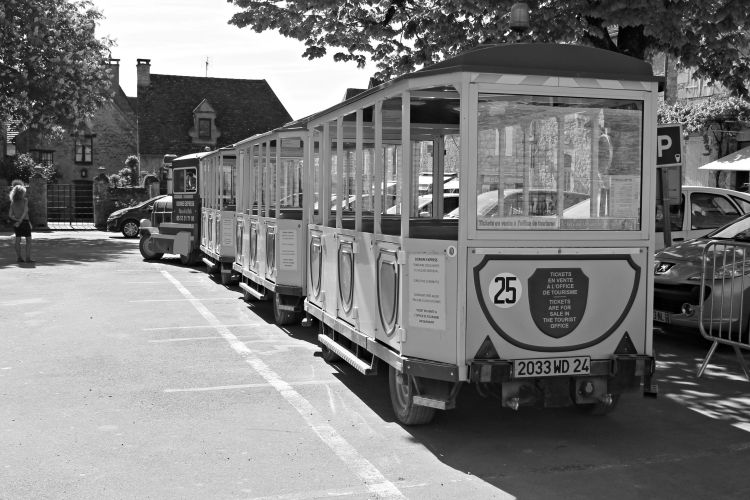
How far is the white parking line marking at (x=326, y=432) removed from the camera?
5355 mm

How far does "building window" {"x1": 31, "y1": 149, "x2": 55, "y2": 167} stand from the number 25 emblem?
50.0m

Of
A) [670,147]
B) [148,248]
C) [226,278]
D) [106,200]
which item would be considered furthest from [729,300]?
[106,200]

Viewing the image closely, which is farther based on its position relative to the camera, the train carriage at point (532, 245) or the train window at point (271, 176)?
the train window at point (271, 176)

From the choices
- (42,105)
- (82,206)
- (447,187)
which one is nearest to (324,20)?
(447,187)

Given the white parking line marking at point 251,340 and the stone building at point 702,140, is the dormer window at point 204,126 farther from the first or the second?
the white parking line marking at point 251,340

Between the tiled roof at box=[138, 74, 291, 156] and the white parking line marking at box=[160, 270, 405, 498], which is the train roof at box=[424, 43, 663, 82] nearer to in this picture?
the white parking line marking at box=[160, 270, 405, 498]

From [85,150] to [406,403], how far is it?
52.3 metres

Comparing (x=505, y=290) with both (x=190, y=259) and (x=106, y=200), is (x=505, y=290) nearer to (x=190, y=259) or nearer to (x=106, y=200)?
(x=190, y=259)

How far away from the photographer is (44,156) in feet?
176

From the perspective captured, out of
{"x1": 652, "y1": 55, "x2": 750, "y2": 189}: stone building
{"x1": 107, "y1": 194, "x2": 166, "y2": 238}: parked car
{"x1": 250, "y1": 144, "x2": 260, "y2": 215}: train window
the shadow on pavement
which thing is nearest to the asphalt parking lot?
{"x1": 250, "y1": 144, "x2": 260, "y2": 215}: train window

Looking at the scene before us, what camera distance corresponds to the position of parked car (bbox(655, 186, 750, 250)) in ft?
45.8

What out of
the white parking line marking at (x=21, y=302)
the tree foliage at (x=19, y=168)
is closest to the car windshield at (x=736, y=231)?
the white parking line marking at (x=21, y=302)

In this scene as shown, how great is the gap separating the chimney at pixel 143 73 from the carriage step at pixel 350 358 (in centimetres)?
5162

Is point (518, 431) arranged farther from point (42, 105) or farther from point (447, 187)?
point (42, 105)
